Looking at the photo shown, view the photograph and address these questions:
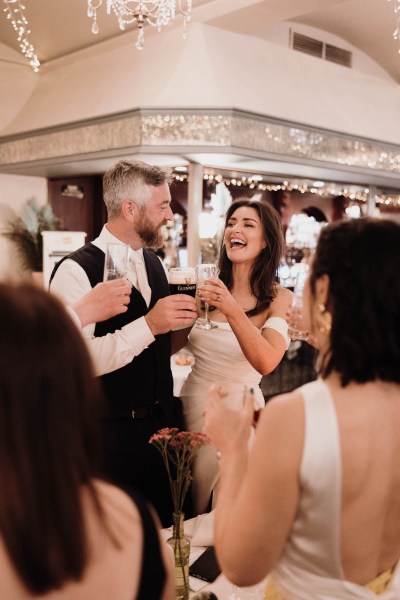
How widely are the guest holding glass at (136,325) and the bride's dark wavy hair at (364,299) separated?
128 cm

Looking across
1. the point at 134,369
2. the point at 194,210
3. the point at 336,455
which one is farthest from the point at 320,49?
the point at 336,455

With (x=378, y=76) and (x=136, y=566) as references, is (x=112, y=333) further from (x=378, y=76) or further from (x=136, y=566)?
(x=378, y=76)

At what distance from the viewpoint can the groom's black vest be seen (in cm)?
252

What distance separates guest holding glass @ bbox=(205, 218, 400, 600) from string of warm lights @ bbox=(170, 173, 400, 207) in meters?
4.32

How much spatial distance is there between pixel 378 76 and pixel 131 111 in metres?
2.88

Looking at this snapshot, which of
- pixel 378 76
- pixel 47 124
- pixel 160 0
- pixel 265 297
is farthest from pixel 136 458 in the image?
pixel 378 76

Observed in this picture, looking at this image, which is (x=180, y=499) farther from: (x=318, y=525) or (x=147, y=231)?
(x=147, y=231)

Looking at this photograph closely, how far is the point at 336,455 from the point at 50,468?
0.54 m

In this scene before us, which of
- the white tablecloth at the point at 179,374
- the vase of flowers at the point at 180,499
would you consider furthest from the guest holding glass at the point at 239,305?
the white tablecloth at the point at 179,374

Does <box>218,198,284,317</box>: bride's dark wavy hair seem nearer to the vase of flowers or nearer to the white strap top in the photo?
the vase of flowers

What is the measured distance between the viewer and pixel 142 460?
2643mm

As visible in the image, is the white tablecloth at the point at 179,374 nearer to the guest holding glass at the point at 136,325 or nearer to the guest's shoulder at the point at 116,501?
the guest holding glass at the point at 136,325

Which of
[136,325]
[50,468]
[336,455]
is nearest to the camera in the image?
[50,468]

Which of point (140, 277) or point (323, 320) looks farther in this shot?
point (140, 277)
